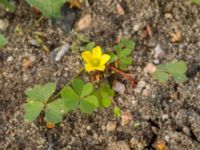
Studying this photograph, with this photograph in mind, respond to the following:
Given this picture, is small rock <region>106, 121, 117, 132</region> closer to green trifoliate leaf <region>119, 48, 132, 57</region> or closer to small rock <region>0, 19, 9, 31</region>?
green trifoliate leaf <region>119, 48, 132, 57</region>

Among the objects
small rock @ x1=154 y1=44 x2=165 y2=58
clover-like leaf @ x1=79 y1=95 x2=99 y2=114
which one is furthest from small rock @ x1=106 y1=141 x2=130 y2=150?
small rock @ x1=154 y1=44 x2=165 y2=58

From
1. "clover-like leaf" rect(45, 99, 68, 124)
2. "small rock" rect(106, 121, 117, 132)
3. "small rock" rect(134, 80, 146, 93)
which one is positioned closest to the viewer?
"clover-like leaf" rect(45, 99, 68, 124)

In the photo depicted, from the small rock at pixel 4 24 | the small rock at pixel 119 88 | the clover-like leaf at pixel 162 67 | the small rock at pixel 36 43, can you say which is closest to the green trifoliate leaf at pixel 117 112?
the small rock at pixel 119 88

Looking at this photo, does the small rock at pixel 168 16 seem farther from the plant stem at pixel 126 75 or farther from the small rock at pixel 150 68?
the plant stem at pixel 126 75

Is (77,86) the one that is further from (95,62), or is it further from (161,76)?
(161,76)

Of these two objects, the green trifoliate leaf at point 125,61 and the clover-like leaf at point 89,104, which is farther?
the green trifoliate leaf at point 125,61
